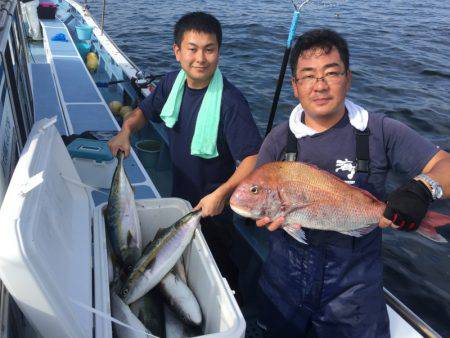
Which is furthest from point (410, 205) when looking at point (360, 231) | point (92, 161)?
point (92, 161)

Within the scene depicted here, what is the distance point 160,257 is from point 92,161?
1.39 metres

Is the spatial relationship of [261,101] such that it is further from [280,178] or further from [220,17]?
[220,17]

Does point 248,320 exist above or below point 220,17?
below

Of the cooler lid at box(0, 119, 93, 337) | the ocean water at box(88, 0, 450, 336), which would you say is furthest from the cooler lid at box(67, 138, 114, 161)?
the ocean water at box(88, 0, 450, 336)

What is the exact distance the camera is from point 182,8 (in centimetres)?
1866

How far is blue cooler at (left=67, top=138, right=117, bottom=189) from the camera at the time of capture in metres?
3.36

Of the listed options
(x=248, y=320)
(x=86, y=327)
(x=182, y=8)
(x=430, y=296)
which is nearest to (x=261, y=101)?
(x=430, y=296)

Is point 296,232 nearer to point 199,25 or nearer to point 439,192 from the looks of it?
point 439,192

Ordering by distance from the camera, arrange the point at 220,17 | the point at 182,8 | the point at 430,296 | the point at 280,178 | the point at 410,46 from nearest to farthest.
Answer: the point at 280,178 < the point at 430,296 < the point at 410,46 < the point at 220,17 < the point at 182,8

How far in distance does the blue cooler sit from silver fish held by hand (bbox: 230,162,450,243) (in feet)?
5.28

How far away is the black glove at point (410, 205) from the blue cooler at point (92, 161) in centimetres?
235

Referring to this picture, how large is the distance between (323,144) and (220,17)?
15.7 metres

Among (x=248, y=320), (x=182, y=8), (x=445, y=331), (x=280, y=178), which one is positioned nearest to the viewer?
(x=280, y=178)

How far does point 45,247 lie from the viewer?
162cm
